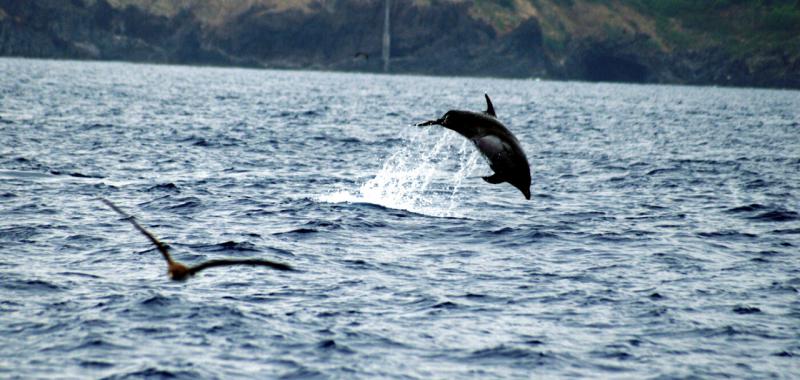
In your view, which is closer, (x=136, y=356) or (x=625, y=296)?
(x=136, y=356)

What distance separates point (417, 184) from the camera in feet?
100

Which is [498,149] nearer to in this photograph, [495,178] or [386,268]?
[495,178]

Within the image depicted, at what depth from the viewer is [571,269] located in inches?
707

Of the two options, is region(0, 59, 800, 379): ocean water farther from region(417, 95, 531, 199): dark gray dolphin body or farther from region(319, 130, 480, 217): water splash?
region(417, 95, 531, 199): dark gray dolphin body

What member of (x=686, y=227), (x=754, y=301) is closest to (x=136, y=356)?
(x=754, y=301)

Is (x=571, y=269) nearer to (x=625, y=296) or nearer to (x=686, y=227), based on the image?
(x=625, y=296)

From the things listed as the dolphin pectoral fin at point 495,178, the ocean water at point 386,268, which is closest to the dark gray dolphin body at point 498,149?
the dolphin pectoral fin at point 495,178

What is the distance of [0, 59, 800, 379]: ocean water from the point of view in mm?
12719

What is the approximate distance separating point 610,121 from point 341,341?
202 ft

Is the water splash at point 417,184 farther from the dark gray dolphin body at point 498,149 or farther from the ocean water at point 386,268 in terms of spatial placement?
the dark gray dolphin body at point 498,149

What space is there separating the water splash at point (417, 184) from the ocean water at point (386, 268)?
15 centimetres

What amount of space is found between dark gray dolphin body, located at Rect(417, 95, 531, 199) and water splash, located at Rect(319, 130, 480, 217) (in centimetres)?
718

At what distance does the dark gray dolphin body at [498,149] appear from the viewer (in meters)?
16.3

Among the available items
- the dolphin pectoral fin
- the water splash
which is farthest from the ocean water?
the dolphin pectoral fin
